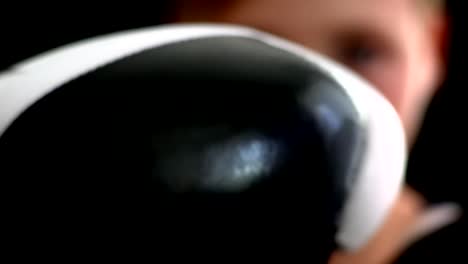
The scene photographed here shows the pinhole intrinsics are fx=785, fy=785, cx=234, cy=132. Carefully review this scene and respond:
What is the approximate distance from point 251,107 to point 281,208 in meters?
0.04

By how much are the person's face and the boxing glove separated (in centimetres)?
24

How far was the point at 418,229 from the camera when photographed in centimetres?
64

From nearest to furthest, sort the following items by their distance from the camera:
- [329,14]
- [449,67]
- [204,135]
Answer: [204,135], [329,14], [449,67]

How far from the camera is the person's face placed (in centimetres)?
59

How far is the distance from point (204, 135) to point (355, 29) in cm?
33

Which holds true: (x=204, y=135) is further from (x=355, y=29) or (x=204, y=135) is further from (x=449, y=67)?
(x=449, y=67)

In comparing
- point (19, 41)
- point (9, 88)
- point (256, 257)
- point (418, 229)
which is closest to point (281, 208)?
point (256, 257)

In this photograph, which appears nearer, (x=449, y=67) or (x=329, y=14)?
(x=329, y=14)

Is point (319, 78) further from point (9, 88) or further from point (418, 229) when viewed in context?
point (418, 229)

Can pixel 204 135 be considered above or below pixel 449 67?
below

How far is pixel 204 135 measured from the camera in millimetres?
296

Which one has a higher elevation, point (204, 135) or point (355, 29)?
point (355, 29)

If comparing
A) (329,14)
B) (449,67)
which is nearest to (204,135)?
(329,14)

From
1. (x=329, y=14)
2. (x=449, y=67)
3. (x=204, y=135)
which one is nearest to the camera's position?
(x=204, y=135)
